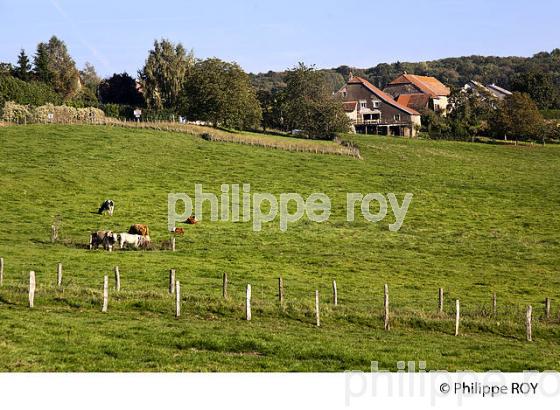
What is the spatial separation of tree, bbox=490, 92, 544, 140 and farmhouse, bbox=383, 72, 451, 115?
20.8 meters

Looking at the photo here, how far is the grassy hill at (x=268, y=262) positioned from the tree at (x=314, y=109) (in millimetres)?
15292

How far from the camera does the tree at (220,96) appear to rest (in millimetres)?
97500

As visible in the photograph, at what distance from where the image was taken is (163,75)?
136 metres

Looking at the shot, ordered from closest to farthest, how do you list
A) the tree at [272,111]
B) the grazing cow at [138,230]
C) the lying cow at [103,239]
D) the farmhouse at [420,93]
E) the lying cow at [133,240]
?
1. the lying cow at [103,239]
2. the lying cow at [133,240]
3. the grazing cow at [138,230]
4. the tree at [272,111]
5. the farmhouse at [420,93]

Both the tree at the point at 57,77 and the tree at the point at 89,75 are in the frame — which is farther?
the tree at the point at 89,75

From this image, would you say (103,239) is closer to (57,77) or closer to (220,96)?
(220,96)

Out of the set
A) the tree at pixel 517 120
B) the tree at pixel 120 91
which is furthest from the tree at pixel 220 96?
the tree at pixel 120 91

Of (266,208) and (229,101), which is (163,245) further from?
(229,101)

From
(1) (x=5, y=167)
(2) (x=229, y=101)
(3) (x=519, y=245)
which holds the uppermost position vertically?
(2) (x=229, y=101)

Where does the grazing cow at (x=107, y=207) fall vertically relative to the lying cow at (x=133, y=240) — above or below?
above

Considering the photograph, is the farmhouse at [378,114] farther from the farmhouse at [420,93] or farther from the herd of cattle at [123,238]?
the herd of cattle at [123,238]
